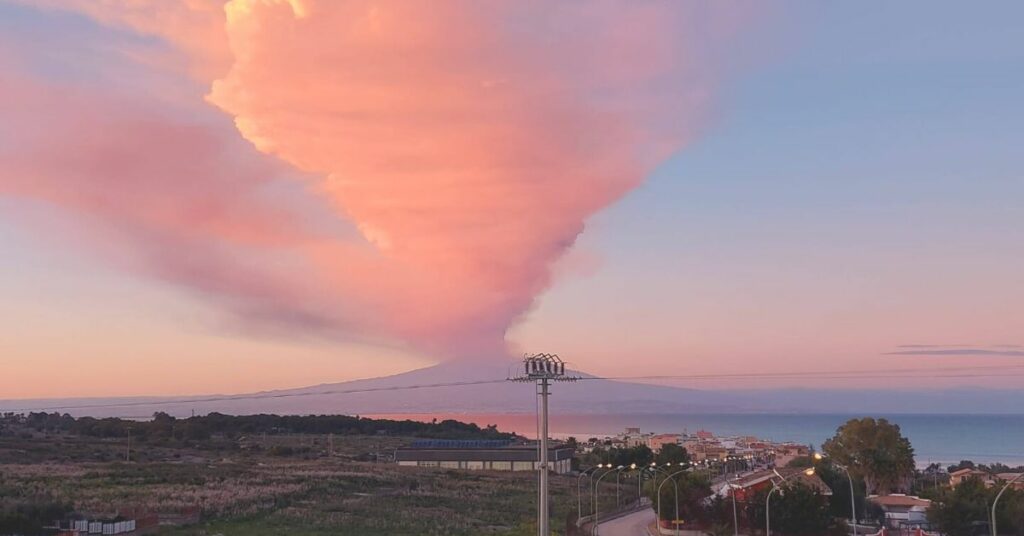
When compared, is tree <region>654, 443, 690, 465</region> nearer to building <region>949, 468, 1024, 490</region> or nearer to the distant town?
the distant town

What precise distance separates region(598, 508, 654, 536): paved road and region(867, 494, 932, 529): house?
54.8 feet

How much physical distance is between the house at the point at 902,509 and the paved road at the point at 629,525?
16.7 metres

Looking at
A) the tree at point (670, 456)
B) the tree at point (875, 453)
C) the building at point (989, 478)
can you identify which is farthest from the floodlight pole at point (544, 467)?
the tree at point (670, 456)

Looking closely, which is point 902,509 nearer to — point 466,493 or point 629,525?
point 629,525

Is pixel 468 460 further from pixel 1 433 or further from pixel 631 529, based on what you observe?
pixel 1 433

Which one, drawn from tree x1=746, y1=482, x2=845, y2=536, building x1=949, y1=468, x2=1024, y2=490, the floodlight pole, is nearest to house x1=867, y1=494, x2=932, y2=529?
building x1=949, y1=468, x2=1024, y2=490

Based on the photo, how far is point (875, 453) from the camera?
3314 inches

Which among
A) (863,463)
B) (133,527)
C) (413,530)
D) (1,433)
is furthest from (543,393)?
(1,433)

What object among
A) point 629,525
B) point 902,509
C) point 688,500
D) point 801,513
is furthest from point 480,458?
point 801,513

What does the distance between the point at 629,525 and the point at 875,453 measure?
98.3 ft

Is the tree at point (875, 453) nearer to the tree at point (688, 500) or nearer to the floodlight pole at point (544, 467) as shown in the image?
the tree at point (688, 500)

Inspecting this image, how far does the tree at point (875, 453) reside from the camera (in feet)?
276

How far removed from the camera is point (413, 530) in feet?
183

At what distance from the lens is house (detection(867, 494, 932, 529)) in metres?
64.2
